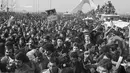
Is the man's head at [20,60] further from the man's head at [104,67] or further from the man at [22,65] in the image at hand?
the man's head at [104,67]

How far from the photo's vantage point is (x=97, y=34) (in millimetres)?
10148

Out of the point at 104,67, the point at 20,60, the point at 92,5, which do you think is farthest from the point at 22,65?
the point at 92,5

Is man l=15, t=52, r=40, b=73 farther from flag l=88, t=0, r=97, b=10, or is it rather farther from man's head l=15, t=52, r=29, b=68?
flag l=88, t=0, r=97, b=10

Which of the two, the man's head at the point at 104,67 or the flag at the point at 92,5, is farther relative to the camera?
the flag at the point at 92,5

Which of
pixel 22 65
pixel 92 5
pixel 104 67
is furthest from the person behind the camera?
pixel 92 5

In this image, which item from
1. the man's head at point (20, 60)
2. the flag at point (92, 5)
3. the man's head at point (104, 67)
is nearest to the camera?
the man's head at point (104, 67)

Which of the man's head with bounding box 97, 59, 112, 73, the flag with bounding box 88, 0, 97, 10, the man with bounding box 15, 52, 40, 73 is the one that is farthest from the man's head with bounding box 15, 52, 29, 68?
the flag with bounding box 88, 0, 97, 10

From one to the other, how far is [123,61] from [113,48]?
4.73ft

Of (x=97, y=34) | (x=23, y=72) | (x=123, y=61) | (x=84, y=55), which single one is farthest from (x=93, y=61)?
(x=97, y=34)

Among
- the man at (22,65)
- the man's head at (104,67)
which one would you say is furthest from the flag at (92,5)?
the man's head at (104,67)

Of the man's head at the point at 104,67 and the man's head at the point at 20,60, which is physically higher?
the man's head at the point at 20,60

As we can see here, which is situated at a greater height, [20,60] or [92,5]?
[20,60]

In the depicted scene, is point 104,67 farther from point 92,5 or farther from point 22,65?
point 92,5

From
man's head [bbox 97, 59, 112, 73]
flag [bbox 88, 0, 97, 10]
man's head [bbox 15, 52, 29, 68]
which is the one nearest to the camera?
man's head [bbox 97, 59, 112, 73]
